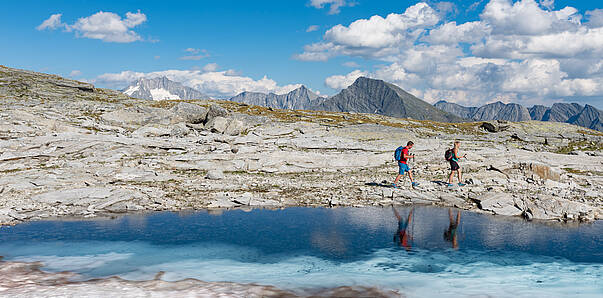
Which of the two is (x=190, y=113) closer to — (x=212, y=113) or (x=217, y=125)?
(x=212, y=113)

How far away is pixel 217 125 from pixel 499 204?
47.2 meters

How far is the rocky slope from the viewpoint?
1053 inches

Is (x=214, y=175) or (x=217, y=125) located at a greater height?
(x=217, y=125)

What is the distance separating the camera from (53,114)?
58.5 m

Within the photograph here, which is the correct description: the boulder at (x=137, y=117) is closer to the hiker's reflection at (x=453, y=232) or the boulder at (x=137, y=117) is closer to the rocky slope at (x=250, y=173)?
the rocky slope at (x=250, y=173)

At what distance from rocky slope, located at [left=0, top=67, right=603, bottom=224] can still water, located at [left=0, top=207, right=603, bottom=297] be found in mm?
2468

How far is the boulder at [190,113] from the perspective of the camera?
69.0 meters

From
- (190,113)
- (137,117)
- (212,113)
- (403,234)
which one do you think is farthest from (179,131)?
(403,234)

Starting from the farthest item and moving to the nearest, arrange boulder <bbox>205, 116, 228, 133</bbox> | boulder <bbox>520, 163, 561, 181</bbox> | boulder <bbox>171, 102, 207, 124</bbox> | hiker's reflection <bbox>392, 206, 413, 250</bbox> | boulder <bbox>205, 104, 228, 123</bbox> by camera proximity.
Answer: boulder <bbox>205, 104, 228, 123</bbox>
boulder <bbox>171, 102, 207, 124</bbox>
boulder <bbox>205, 116, 228, 133</bbox>
boulder <bbox>520, 163, 561, 181</bbox>
hiker's reflection <bbox>392, 206, 413, 250</bbox>

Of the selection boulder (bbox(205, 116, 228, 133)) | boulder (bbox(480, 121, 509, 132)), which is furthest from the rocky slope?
boulder (bbox(480, 121, 509, 132))

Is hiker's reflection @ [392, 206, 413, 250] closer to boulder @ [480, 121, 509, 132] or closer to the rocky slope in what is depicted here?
the rocky slope

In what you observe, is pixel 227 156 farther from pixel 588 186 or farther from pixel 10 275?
pixel 588 186

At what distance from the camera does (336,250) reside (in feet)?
63.8

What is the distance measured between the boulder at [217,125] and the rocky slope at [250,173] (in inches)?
92.7
